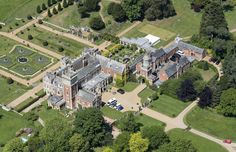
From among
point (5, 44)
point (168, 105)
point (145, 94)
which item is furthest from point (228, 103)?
point (5, 44)

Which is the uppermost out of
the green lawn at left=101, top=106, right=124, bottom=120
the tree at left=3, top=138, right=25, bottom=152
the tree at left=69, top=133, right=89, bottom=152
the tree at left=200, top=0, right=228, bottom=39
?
the tree at left=200, top=0, right=228, bottom=39

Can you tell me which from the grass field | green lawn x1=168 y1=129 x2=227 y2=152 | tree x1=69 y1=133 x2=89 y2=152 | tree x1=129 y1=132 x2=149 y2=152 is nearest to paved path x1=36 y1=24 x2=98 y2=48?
the grass field

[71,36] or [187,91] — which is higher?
[187,91]

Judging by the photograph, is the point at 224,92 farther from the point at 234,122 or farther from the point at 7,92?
the point at 7,92

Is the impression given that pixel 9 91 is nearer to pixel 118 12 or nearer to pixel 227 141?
pixel 118 12

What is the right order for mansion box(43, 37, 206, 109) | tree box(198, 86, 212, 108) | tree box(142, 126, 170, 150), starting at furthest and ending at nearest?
mansion box(43, 37, 206, 109) < tree box(198, 86, 212, 108) < tree box(142, 126, 170, 150)

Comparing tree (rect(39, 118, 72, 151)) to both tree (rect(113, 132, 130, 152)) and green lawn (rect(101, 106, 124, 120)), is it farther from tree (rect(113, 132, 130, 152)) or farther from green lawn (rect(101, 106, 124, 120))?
green lawn (rect(101, 106, 124, 120))

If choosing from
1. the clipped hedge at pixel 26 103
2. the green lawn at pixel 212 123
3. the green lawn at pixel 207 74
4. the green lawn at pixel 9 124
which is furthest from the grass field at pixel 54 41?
the green lawn at pixel 212 123
